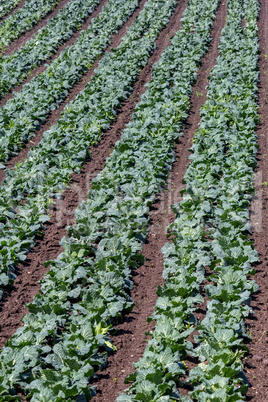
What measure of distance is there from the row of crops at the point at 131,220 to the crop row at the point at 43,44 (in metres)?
0.12

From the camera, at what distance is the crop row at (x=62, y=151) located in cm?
866

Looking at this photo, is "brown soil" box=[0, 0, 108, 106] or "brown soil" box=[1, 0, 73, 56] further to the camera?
"brown soil" box=[1, 0, 73, 56]

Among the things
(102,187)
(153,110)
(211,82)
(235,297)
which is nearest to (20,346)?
(235,297)

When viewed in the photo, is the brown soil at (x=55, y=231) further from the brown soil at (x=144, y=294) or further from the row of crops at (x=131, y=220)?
the brown soil at (x=144, y=294)

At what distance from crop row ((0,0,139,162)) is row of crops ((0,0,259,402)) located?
59 millimetres

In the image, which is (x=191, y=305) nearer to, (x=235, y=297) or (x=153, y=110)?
(x=235, y=297)

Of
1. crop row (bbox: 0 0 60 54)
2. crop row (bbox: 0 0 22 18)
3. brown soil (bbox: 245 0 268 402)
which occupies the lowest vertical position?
brown soil (bbox: 245 0 268 402)

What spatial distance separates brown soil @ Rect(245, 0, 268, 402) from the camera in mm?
5906

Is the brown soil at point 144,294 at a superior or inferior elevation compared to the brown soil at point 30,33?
inferior

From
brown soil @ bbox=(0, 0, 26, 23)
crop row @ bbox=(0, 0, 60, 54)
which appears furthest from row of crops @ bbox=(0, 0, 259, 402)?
brown soil @ bbox=(0, 0, 26, 23)

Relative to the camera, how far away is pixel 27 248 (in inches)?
336

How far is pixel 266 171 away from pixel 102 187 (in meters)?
3.87

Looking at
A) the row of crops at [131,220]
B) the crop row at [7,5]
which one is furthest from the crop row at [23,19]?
the row of crops at [131,220]

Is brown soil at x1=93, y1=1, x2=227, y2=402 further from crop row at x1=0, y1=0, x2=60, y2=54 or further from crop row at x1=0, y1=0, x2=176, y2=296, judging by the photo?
crop row at x1=0, y1=0, x2=60, y2=54
